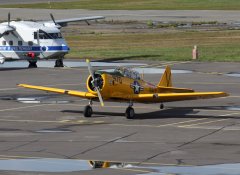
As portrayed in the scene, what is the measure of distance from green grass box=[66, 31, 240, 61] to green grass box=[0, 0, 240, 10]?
3480 centimetres

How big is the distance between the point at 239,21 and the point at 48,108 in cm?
5700

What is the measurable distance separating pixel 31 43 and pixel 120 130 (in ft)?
87.1

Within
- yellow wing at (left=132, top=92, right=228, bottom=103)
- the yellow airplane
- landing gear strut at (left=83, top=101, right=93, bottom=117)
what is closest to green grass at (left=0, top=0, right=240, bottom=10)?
the yellow airplane

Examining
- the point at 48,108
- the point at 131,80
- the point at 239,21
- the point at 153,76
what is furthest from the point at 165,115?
the point at 239,21

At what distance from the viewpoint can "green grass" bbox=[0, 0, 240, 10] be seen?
112 metres

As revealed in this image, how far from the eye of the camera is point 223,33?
7631 centimetres

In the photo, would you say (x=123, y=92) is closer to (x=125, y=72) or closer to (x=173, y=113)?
(x=125, y=72)

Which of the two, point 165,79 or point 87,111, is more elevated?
point 165,79

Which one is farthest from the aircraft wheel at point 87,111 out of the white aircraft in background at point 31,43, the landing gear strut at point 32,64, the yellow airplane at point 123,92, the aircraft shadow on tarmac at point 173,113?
the landing gear strut at point 32,64

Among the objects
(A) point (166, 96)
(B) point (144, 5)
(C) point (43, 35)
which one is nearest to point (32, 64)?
(C) point (43, 35)

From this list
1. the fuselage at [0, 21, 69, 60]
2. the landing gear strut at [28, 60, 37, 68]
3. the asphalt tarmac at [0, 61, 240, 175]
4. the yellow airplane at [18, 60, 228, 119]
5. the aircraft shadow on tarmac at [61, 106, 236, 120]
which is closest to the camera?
the asphalt tarmac at [0, 61, 240, 175]

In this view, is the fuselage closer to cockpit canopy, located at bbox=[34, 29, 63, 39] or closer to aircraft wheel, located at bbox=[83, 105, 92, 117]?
cockpit canopy, located at bbox=[34, 29, 63, 39]

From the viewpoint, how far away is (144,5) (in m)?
119

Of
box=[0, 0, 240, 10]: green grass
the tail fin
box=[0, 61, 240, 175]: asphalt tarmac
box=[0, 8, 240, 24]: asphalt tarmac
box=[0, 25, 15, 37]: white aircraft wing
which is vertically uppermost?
box=[0, 0, 240, 10]: green grass
